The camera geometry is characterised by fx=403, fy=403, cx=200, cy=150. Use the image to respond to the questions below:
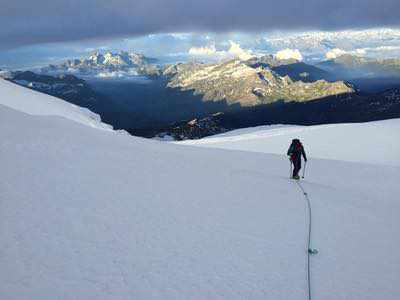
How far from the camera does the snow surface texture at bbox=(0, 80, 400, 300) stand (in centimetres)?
820


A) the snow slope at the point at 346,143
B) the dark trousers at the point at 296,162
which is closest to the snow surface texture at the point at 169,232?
the dark trousers at the point at 296,162

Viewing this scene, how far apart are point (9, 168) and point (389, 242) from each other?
12207 millimetres

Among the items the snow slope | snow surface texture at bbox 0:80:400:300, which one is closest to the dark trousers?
snow surface texture at bbox 0:80:400:300

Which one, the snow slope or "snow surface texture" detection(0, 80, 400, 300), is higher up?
the snow slope

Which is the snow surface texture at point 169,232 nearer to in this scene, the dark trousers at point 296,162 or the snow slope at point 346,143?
the dark trousers at point 296,162

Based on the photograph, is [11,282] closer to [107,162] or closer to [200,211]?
[200,211]

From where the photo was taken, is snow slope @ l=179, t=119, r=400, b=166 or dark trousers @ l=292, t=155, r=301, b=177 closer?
dark trousers @ l=292, t=155, r=301, b=177

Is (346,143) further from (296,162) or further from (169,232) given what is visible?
(169,232)

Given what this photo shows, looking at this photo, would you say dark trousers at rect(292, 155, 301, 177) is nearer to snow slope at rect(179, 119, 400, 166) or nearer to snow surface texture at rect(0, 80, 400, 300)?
snow surface texture at rect(0, 80, 400, 300)

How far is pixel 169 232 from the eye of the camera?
1049 centimetres

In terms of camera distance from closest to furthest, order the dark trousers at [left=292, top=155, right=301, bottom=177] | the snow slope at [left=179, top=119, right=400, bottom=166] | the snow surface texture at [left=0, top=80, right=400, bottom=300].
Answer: the snow surface texture at [left=0, top=80, right=400, bottom=300] → the dark trousers at [left=292, top=155, right=301, bottom=177] → the snow slope at [left=179, top=119, right=400, bottom=166]

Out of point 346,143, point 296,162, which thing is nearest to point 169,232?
point 296,162

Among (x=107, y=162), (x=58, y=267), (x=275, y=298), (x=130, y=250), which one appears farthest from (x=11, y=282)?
(x=107, y=162)

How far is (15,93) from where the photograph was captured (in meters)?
41.8
